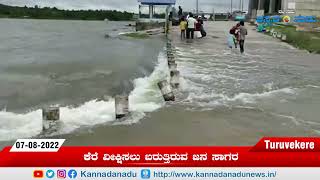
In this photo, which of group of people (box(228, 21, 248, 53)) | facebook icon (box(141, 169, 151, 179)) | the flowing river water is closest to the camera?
facebook icon (box(141, 169, 151, 179))

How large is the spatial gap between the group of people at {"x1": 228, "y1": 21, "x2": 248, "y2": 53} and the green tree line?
411 ft

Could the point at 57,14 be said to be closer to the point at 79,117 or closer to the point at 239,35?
the point at 239,35

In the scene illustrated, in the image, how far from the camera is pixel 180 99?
12.2m

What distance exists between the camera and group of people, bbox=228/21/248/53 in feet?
77.5

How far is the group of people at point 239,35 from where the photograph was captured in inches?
930

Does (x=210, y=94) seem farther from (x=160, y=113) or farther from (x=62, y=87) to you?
(x=62, y=87)

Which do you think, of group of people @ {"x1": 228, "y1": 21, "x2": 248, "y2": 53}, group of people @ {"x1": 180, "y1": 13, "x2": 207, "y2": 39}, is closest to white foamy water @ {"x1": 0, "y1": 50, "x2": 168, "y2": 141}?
group of people @ {"x1": 228, "y1": 21, "x2": 248, "y2": 53}

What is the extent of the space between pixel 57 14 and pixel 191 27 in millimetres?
134371

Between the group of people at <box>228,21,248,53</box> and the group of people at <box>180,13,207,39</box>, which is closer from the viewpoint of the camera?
the group of people at <box>228,21,248,53</box>

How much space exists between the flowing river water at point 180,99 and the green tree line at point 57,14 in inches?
5080

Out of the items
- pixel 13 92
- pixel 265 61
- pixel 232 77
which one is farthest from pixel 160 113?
pixel 265 61

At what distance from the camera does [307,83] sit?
1566 cm

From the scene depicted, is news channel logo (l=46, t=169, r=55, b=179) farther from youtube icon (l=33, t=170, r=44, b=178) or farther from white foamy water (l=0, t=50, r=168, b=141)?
white foamy water (l=0, t=50, r=168, b=141)

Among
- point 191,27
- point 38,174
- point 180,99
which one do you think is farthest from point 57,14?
point 38,174
